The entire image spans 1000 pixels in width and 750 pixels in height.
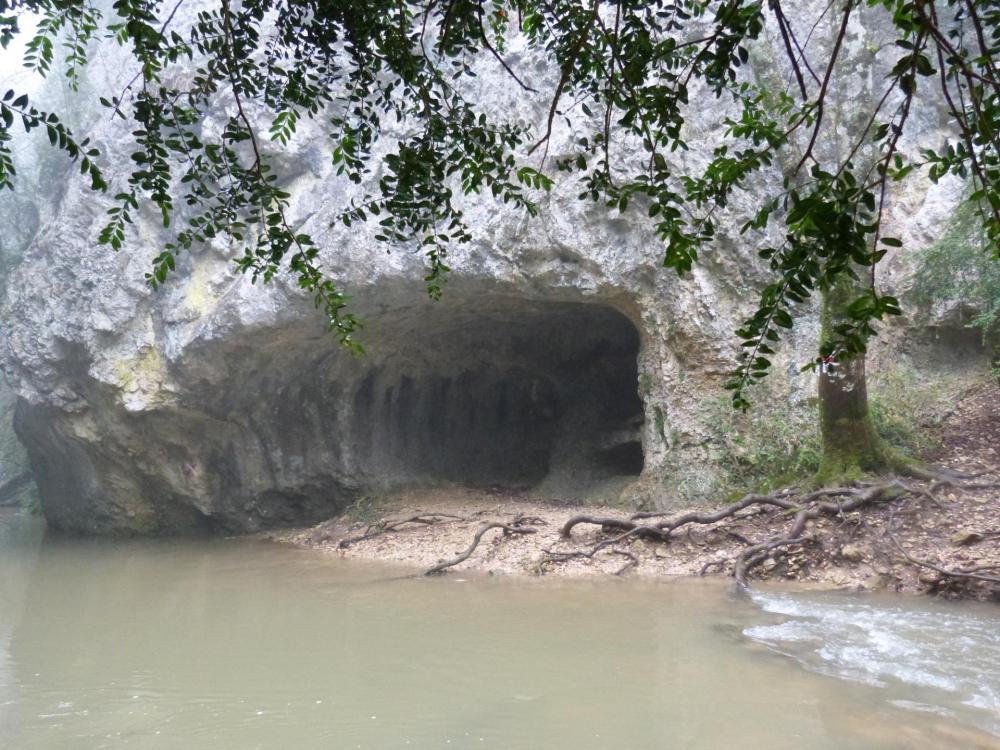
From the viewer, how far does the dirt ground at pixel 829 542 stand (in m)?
6.14

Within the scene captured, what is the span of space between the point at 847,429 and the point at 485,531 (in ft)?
11.7

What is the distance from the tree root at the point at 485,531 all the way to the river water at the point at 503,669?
0.45 meters

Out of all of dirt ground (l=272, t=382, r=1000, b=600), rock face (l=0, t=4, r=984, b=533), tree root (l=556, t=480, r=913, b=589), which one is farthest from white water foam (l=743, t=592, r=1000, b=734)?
rock face (l=0, t=4, r=984, b=533)

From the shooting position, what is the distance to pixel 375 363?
11.8 m

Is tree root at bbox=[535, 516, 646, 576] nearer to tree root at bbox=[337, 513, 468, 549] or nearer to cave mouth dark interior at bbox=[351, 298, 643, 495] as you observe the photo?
tree root at bbox=[337, 513, 468, 549]

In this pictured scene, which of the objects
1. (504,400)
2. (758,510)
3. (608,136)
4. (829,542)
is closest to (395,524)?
(504,400)

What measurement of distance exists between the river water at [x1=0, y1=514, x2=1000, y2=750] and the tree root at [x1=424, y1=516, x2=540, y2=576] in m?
0.45

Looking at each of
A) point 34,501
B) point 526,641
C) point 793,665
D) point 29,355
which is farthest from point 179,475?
point 793,665

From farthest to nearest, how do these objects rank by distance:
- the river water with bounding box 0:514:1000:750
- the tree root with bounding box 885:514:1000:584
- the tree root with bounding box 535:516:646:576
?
the tree root with bounding box 535:516:646:576
the tree root with bounding box 885:514:1000:584
the river water with bounding box 0:514:1000:750

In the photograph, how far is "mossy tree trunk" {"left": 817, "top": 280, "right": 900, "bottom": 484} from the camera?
296 inches

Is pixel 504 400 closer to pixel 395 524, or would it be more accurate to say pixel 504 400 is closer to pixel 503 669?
pixel 395 524

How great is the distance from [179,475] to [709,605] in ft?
27.3

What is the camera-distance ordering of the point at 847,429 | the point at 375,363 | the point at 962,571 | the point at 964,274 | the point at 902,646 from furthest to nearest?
the point at 375,363, the point at 964,274, the point at 847,429, the point at 962,571, the point at 902,646

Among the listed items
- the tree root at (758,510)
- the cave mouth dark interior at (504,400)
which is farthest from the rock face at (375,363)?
the tree root at (758,510)
